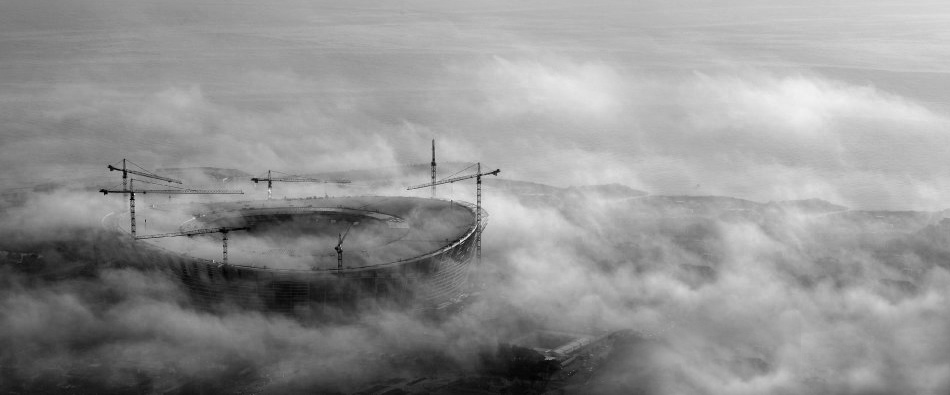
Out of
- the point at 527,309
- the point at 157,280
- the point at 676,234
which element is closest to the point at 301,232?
the point at 157,280

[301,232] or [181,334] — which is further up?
[301,232]

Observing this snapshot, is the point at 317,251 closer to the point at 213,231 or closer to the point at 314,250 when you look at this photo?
the point at 314,250

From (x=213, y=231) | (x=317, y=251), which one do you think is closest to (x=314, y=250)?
(x=317, y=251)

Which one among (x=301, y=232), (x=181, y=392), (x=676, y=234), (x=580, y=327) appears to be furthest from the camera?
(x=676, y=234)

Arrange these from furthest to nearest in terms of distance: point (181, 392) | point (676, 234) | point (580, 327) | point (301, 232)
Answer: point (676, 234)
point (301, 232)
point (580, 327)
point (181, 392)

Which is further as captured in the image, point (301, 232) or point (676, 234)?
point (676, 234)

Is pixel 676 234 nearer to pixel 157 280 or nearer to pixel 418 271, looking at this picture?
pixel 418 271

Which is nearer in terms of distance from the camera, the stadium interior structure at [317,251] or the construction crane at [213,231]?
the stadium interior structure at [317,251]

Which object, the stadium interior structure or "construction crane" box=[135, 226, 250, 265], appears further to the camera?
"construction crane" box=[135, 226, 250, 265]

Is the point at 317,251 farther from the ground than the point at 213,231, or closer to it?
closer to it

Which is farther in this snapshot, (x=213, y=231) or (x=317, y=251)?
(x=317, y=251)
